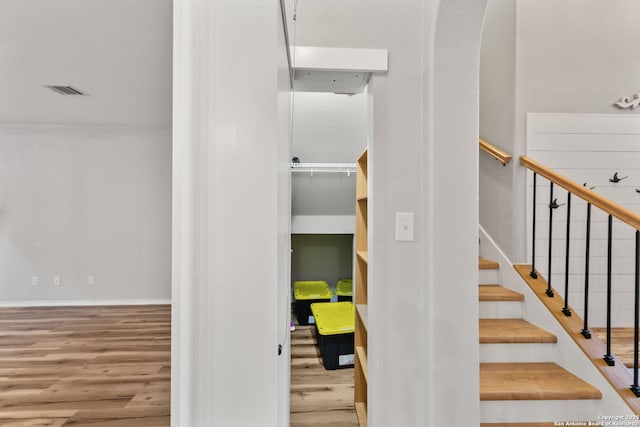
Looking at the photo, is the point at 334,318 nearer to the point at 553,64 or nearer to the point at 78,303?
the point at 553,64

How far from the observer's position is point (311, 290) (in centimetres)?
398

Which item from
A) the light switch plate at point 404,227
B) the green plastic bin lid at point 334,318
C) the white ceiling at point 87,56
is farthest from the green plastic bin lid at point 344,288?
the white ceiling at point 87,56

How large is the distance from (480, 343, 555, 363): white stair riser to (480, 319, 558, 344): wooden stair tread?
0.11 ft

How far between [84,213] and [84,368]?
253 centimetres

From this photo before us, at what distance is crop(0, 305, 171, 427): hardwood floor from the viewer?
194 cm

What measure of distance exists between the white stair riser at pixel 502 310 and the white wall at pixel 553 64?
14.7 inches

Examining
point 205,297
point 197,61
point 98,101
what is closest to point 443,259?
point 205,297

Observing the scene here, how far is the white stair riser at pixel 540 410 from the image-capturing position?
152 cm

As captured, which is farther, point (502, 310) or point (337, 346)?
point (337, 346)

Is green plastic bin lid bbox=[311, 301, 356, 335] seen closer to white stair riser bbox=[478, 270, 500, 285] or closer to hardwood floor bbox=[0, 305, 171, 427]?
white stair riser bbox=[478, 270, 500, 285]

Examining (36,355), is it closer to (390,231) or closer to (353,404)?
(353,404)

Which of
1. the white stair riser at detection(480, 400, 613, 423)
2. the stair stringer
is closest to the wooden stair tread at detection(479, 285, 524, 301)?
the stair stringer

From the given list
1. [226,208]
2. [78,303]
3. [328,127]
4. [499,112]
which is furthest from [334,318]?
[78,303]

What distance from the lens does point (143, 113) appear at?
3.73 meters
